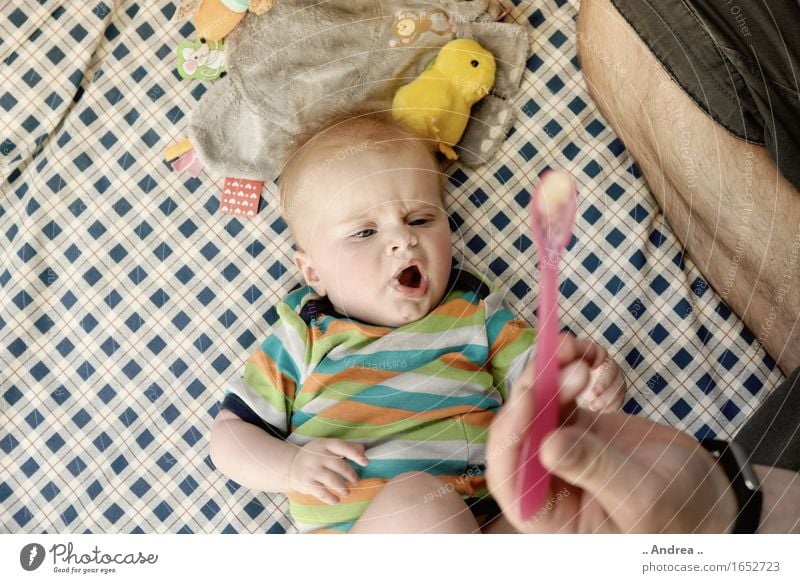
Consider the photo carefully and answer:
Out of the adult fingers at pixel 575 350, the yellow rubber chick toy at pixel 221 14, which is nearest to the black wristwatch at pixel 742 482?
the adult fingers at pixel 575 350

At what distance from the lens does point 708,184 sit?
2.04 feet

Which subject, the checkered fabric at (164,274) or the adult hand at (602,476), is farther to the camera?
the checkered fabric at (164,274)

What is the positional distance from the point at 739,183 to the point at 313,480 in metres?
0.42

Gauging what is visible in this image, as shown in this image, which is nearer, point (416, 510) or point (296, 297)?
point (416, 510)

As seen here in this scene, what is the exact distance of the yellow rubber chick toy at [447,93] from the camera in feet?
2.20

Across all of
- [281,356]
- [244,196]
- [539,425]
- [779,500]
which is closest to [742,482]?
[779,500]

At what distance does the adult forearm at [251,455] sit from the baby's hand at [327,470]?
11mm

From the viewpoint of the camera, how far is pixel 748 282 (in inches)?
25.5

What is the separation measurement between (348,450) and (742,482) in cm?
30

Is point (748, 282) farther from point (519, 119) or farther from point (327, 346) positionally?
point (327, 346)

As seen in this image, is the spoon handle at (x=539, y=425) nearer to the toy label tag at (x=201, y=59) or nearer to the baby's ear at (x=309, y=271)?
the baby's ear at (x=309, y=271)

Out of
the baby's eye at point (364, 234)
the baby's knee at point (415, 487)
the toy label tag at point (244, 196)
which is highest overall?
the toy label tag at point (244, 196)

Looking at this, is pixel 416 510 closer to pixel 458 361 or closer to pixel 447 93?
pixel 458 361
